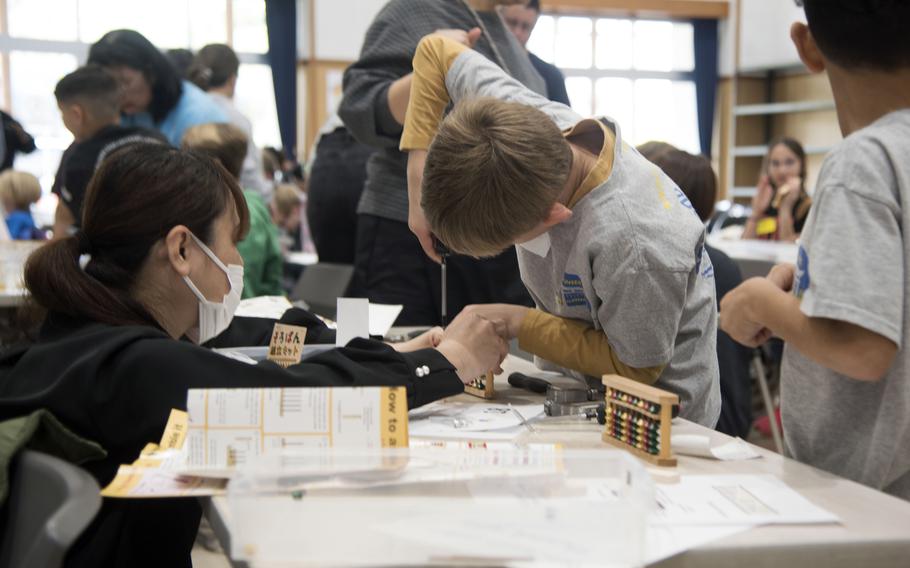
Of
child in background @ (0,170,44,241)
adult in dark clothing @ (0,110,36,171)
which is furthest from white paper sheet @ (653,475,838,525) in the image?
child in background @ (0,170,44,241)

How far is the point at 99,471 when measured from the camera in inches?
47.6

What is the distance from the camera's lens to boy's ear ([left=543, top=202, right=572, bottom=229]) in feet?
4.63

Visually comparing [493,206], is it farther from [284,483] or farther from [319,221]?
[319,221]

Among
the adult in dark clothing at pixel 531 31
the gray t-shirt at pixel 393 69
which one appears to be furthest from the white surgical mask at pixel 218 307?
the adult in dark clothing at pixel 531 31

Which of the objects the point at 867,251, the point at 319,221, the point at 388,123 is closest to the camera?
the point at 867,251

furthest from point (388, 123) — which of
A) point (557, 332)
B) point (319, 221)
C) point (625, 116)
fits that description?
point (625, 116)

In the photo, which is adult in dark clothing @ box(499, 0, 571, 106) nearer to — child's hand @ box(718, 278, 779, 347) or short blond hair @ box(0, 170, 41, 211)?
child's hand @ box(718, 278, 779, 347)

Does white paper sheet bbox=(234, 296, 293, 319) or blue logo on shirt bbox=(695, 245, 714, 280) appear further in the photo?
white paper sheet bbox=(234, 296, 293, 319)

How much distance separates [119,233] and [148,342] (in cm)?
28

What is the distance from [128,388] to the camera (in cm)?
117

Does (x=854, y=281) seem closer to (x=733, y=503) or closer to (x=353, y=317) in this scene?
(x=733, y=503)

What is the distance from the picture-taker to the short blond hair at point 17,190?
6.01 metres

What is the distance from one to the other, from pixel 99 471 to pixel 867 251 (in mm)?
987

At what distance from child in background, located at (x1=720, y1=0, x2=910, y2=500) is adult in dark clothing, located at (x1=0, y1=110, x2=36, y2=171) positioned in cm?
506
